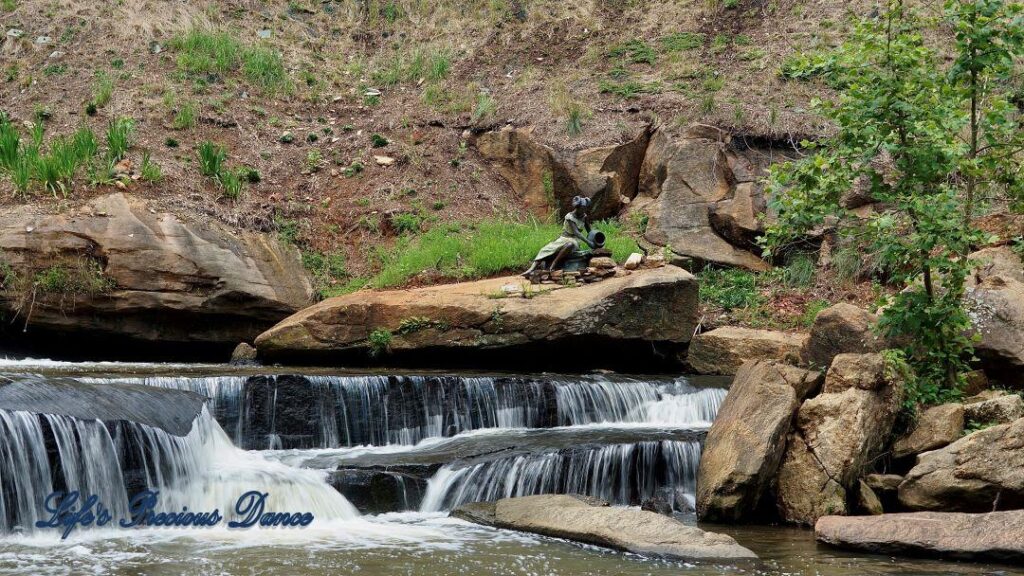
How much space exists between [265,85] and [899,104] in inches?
583

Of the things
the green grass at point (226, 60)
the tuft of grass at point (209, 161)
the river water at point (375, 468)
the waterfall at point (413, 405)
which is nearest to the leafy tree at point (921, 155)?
the river water at point (375, 468)

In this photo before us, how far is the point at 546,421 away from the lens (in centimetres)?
1006

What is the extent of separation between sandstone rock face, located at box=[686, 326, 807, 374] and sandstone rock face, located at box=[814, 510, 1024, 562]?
561 cm

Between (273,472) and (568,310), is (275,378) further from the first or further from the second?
(568,310)

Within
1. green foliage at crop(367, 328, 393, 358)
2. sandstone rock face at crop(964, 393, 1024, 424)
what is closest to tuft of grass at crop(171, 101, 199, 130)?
green foliage at crop(367, 328, 393, 358)

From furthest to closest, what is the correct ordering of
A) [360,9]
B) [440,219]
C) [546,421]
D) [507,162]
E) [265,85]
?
[360,9] < [265,85] < [507,162] < [440,219] < [546,421]

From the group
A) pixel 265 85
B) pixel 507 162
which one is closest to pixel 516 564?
pixel 507 162

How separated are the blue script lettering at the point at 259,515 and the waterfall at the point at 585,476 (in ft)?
3.52

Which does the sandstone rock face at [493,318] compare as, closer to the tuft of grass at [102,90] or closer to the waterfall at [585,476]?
the waterfall at [585,476]

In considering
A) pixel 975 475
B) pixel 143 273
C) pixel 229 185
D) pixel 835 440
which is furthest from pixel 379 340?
pixel 975 475

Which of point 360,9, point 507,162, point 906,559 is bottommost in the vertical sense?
point 906,559

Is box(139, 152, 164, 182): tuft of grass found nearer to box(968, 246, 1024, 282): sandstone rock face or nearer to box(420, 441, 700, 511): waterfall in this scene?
box(420, 441, 700, 511): waterfall

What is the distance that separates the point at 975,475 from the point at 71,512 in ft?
21.4

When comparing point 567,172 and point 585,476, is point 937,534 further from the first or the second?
point 567,172
